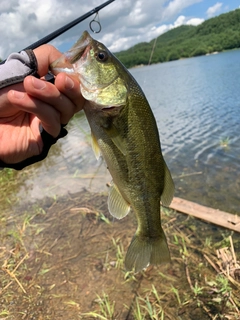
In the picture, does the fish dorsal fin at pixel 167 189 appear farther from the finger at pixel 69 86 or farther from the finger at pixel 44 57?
the finger at pixel 44 57

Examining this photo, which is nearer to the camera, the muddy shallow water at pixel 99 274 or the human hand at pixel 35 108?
the human hand at pixel 35 108

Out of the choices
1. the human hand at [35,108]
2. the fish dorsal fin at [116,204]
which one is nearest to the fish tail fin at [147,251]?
the fish dorsal fin at [116,204]

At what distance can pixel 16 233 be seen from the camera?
238 inches

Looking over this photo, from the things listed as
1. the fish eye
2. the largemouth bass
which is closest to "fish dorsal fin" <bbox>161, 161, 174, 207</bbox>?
the largemouth bass

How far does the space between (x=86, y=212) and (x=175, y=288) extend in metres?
2.69

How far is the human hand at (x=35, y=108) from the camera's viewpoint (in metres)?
1.80

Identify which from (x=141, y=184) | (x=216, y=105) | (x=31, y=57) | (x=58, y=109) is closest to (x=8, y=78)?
→ (x=31, y=57)

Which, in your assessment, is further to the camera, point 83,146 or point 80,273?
point 83,146

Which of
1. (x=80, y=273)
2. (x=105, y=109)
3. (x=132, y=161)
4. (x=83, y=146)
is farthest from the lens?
(x=83, y=146)

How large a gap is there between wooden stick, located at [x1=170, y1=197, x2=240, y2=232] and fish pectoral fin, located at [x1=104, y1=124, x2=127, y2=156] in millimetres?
4145

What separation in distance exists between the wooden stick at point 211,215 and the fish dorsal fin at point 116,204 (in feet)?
12.2

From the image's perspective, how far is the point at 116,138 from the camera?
198cm

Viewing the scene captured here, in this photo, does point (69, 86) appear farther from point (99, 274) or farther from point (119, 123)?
point (99, 274)

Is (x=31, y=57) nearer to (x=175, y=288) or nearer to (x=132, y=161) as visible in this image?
(x=132, y=161)
